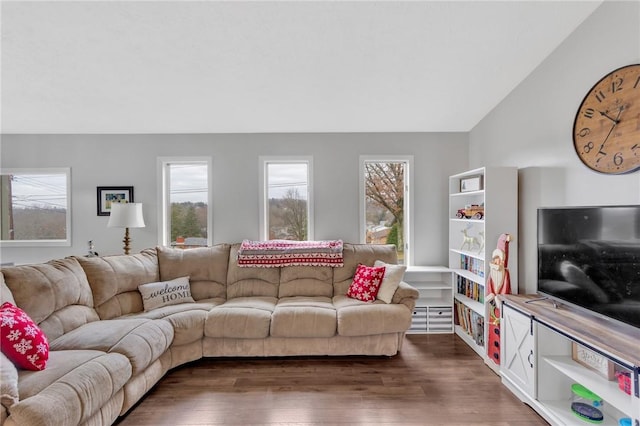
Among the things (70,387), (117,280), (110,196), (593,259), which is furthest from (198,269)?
→ (593,259)

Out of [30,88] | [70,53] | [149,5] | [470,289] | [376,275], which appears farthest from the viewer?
[470,289]

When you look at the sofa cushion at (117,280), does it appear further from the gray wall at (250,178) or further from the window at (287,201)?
the window at (287,201)

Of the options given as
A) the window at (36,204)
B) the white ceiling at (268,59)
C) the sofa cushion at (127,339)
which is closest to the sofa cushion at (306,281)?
the sofa cushion at (127,339)

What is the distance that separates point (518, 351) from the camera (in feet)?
6.98

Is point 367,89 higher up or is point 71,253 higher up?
point 367,89

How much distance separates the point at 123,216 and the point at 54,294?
1257 mm

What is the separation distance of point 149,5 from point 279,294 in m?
2.70

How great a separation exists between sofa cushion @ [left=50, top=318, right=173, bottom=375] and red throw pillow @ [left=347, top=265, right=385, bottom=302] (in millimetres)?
1732

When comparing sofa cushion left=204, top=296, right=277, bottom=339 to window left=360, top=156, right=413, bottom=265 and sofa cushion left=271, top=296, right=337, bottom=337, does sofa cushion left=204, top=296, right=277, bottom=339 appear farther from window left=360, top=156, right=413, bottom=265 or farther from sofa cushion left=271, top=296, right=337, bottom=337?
window left=360, top=156, right=413, bottom=265

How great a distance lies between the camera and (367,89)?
2.81 meters

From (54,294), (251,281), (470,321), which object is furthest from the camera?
(251,281)

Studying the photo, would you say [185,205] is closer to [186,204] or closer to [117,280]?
[186,204]

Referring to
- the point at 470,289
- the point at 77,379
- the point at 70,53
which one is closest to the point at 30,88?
the point at 70,53

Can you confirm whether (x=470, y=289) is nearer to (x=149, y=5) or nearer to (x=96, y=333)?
(x=96, y=333)
